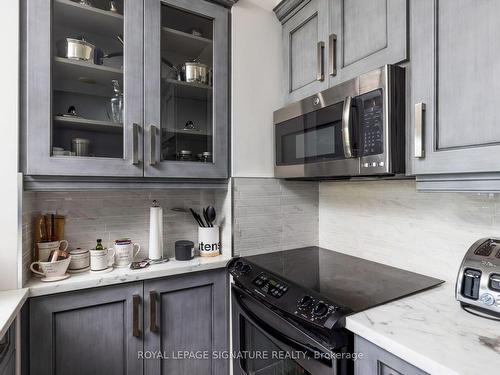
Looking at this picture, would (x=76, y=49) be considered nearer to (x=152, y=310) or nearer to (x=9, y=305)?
(x=9, y=305)

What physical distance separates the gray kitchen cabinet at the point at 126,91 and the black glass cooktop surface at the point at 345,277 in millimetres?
560

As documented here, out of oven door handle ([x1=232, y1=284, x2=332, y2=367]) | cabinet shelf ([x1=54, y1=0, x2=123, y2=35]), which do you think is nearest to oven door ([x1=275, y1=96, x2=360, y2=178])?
oven door handle ([x1=232, y1=284, x2=332, y2=367])

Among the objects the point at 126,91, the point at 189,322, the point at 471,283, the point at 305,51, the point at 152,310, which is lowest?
the point at 189,322

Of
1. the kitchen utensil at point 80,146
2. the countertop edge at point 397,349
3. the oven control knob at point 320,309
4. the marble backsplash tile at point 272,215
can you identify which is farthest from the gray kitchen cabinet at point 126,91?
the countertop edge at point 397,349

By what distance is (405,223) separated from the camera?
51.8 inches

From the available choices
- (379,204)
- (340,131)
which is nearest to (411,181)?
(379,204)

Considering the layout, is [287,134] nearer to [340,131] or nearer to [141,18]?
[340,131]

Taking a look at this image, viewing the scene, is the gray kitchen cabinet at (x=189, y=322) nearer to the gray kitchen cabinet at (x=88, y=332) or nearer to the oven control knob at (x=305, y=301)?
the gray kitchen cabinet at (x=88, y=332)

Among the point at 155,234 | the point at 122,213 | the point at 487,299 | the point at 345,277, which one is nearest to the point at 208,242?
the point at 155,234

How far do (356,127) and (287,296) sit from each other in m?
0.70

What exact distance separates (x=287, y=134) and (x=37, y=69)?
1123 mm

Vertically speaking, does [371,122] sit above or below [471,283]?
above

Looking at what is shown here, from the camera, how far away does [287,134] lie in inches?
58.6

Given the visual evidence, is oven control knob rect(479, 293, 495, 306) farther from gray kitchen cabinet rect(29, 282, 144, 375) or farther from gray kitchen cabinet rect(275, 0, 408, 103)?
gray kitchen cabinet rect(29, 282, 144, 375)
